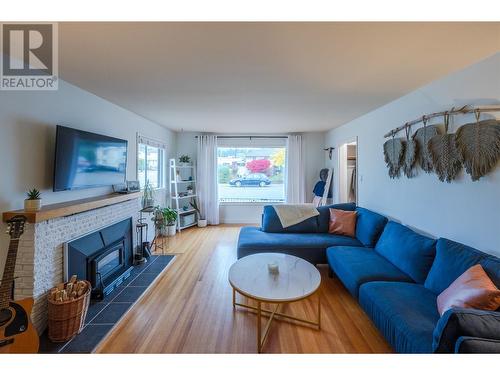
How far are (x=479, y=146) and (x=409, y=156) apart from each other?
2.66 ft

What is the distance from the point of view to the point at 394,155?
2.74 metres

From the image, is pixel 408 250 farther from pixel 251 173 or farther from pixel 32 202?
pixel 251 173

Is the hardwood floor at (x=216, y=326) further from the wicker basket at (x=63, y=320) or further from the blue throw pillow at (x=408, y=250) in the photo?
the blue throw pillow at (x=408, y=250)

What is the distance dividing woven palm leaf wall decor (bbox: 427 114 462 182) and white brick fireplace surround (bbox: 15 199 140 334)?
3.40m

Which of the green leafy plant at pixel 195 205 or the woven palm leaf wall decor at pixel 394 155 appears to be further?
the green leafy plant at pixel 195 205

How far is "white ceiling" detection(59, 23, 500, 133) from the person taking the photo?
1331mm

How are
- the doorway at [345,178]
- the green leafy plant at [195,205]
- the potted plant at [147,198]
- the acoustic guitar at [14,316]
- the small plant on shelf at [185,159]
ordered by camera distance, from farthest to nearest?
the green leafy plant at [195,205] → the small plant on shelf at [185,159] → the doorway at [345,178] → the potted plant at [147,198] → the acoustic guitar at [14,316]

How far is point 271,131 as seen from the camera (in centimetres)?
522

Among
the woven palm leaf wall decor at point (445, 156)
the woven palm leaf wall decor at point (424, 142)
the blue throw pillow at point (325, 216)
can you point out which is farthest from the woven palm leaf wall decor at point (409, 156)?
the blue throw pillow at point (325, 216)

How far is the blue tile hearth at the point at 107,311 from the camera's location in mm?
1690

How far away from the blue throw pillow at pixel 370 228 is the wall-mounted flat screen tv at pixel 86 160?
3.32 m

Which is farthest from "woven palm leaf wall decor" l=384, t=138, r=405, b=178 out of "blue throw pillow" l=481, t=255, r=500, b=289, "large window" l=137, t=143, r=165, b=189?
"large window" l=137, t=143, r=165, b=189

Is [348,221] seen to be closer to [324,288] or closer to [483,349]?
[324,288]

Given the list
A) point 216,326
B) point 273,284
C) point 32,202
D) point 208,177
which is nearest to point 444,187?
point 273,284
